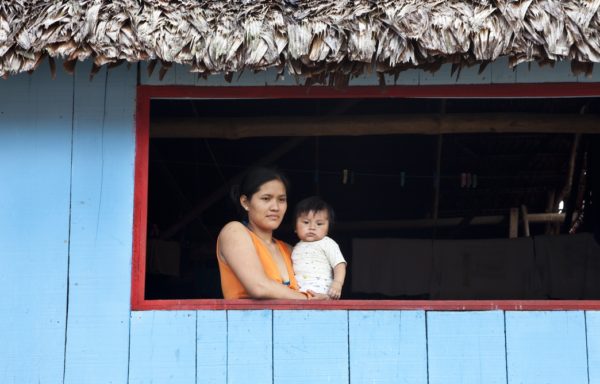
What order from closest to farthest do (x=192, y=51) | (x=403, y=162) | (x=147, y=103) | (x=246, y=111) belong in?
(x=192, y=51)
(x=147, y=103)
(x=246, y=111)
(x=403, y=162)

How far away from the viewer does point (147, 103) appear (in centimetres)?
420

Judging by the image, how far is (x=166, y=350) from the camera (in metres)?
3.97

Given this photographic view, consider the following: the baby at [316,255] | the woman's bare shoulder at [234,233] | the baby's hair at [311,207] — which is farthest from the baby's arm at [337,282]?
the woman's bare shoulder at [234,233]

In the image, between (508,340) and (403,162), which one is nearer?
(508,340)

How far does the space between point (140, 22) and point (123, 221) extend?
2.67 ft

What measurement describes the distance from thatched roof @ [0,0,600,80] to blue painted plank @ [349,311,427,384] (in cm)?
→ 99

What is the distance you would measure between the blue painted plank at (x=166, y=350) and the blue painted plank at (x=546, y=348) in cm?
128

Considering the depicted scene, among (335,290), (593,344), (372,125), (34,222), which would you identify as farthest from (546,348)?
(34,222)

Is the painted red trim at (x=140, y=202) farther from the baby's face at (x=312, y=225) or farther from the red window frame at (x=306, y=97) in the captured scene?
the baby's face at (x=312, y=225)

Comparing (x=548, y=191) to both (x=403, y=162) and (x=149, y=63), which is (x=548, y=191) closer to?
(x=403, y=162)

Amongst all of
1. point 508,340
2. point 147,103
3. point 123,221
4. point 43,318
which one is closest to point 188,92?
point 147,103

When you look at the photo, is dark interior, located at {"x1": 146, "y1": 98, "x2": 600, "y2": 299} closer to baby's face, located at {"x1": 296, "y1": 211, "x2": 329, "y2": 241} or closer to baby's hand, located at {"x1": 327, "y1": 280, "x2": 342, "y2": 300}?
baby's face, located at {"x1": 296, "y1": 211, "x2": 329, "y2": 241}

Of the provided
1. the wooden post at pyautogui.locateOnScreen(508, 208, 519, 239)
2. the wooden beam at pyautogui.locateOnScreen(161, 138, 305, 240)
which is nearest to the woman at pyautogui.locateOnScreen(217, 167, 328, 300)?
the wooden beam at pyautogui.locateOnScreen(161, 138, 305, 240)

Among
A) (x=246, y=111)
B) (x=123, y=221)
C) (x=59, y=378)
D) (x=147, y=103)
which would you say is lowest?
(x=59, y=378)
